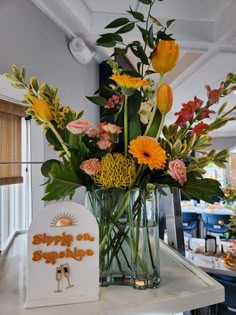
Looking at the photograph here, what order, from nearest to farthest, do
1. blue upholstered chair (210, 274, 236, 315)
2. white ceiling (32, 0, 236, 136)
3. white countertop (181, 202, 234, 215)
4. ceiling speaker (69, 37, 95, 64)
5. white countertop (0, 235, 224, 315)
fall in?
white countertop (0, 235, 224, 315) < white ceiling (32, 0, 236, 136) < ceiling speaker (69, 37, 95, 64) < blue upholstered chair (210, 274, 236, 315) < white countertop (181, 202, 234, 215)

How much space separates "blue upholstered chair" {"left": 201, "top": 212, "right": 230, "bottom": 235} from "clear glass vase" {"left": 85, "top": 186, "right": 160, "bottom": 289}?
489 cm

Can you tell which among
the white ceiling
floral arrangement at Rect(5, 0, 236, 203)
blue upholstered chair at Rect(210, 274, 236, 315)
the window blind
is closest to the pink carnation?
floral arrangement at Rect(5, 0, 236, 203)

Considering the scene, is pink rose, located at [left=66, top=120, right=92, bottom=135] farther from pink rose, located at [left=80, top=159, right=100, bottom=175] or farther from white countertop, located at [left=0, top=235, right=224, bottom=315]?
white countertop, located at [left=0, top=235, right=224, bottom=315]

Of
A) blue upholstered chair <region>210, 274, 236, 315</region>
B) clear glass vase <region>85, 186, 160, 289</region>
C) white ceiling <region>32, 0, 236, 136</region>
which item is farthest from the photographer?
blue upholstered chair <region>210, 274, 236, 315</region>

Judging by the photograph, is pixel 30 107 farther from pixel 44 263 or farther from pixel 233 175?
pixel 233 175

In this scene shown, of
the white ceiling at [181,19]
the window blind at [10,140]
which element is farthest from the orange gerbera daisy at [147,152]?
the white ceiling at [181,19]

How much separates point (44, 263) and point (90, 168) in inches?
8.1

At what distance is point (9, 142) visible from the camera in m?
1.48

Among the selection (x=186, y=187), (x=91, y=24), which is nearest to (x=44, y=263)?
(x=186, y=187)

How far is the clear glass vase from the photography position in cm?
63

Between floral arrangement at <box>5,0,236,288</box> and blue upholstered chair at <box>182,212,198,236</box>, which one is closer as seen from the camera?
floral arrangement at <box>5,0,236,288</box>

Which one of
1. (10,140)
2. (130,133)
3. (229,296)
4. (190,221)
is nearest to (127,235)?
(130,133)

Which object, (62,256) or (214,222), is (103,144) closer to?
(62,256)

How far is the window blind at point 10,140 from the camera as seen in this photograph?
1408 millimetres
